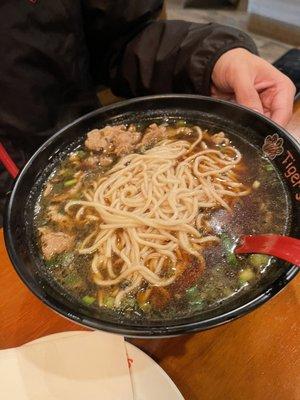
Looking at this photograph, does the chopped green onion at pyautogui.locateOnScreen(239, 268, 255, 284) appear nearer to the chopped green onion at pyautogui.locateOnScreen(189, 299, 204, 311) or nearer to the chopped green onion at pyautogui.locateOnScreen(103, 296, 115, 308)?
the chopped green onion at pyautogui.locateOnScreen(189, 299, 204, 311)

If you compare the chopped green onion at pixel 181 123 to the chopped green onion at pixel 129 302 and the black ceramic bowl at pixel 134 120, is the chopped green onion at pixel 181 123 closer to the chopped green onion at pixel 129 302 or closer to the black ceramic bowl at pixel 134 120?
the black ceramic bowl at pixel 134 120

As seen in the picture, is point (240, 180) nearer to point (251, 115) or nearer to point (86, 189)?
point (251, 115)

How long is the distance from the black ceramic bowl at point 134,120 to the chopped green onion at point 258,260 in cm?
4

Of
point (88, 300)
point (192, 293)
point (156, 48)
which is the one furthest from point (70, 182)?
point (156, 48)

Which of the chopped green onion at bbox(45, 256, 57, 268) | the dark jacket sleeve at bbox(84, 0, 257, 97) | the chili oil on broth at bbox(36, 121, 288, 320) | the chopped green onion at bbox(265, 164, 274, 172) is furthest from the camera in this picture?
the dark jacket sleeve at bbox(84, 0, 257, 97)

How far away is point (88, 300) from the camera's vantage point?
1.07 m

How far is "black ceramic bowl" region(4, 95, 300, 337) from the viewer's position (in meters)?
0.94

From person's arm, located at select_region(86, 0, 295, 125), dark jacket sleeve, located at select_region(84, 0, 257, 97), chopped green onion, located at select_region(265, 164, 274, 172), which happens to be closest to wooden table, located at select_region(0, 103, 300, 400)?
chopped green onion, located at select_region(265, 164, 274, 172)

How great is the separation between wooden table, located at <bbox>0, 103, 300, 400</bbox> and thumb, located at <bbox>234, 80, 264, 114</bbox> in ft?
2.32

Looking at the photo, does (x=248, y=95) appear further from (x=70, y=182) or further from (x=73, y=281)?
(x=73, y=281)

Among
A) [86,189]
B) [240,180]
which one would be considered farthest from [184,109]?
[86,189]

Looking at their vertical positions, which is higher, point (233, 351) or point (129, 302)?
point (129, 302)

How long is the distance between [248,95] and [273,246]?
2.55 ft

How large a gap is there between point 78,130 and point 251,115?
2.15ft
